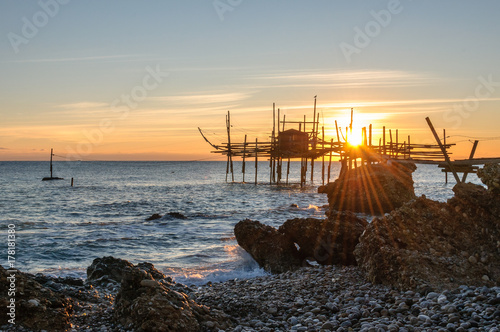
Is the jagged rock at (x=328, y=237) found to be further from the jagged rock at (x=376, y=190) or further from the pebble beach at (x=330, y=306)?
the jagged rock at (x=376, y=190)

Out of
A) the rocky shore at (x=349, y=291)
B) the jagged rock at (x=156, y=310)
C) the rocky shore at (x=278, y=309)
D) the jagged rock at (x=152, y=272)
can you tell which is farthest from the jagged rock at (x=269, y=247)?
the jagged rock at (x=156, y=310)

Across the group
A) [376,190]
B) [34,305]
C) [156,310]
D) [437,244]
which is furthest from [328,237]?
[376,190]

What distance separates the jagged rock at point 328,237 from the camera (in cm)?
1142

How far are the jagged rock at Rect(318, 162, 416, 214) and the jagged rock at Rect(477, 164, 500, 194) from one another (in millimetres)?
16332

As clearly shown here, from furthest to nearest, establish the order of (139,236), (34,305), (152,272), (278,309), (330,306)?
(139,236) < (152,272) < (278,309) < (330,306) < (34,305)

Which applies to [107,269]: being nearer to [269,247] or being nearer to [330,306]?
[269,247]

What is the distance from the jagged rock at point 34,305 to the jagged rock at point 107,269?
8.26ft

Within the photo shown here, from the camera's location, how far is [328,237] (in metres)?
11.8

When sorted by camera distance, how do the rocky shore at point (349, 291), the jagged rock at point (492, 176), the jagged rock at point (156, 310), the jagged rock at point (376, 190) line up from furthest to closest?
1. the jagged rock at point (376, 190)
2. the jagged rock at point (492, 176)
3. the rocky shore at point (349, 291)
4. the jagged rock at point (156, 310)

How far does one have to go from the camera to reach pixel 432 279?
7.46 meters

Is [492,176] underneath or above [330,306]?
above

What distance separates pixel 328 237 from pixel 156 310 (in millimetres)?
6706

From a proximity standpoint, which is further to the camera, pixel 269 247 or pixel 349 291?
pixel 269 247

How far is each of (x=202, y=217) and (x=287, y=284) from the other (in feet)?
57.3
